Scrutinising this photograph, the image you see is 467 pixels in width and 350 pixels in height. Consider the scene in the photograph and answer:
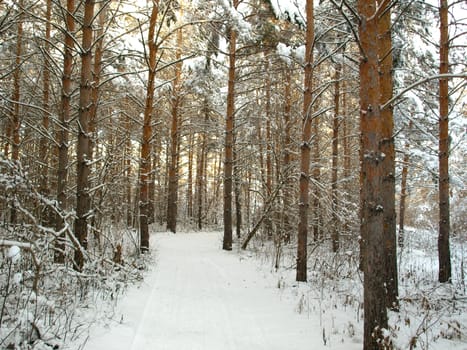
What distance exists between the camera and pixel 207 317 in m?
4.96

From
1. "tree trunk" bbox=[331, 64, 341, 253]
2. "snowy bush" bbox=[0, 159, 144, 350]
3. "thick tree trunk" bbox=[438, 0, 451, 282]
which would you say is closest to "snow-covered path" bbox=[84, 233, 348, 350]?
"snowy bush" bbox=[0, 159, 144, 350]

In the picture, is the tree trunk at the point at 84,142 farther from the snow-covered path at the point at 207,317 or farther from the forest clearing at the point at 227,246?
the snow-covered path at the point at 207,317

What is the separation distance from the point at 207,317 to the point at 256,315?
0.76m

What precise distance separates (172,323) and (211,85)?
13411 mm

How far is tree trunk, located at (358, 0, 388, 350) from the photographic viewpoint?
143 inches

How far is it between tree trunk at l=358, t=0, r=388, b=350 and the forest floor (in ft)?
1.24

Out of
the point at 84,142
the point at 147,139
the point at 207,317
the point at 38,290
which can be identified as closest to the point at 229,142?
the point at 147,139

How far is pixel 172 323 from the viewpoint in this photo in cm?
464

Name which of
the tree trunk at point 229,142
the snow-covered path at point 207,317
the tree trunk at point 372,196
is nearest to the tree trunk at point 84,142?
the snow-covered path at point 207,317

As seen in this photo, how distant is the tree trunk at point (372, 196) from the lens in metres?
3.64

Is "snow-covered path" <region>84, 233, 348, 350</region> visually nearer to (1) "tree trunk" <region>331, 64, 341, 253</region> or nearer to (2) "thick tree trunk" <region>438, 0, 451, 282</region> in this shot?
(1) "tree trunk" <region>331, 64, 341, 253</region>

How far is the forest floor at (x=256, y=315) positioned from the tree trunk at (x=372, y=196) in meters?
0.38

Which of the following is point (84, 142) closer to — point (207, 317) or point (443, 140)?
point (207, 317)

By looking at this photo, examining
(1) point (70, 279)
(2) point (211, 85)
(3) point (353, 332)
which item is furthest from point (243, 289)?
(2) point (211, 85)
